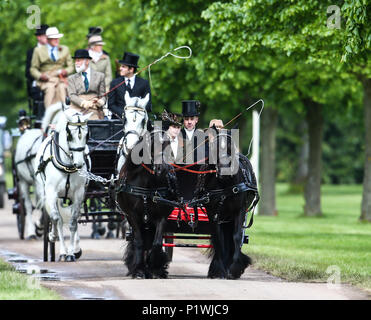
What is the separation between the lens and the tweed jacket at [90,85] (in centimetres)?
1672

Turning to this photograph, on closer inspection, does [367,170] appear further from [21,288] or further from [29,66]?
[21,288]

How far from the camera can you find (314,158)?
3366cm

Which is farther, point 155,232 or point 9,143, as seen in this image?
point 9,143

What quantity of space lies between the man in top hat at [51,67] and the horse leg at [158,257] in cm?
693

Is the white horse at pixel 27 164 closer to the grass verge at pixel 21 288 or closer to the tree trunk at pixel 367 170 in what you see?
the grass verge at pixel 21 288

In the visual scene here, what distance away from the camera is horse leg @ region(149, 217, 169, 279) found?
1296 centimetres

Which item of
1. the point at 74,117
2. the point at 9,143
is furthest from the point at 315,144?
the point at 74,117

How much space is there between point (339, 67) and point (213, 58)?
2.64 metres

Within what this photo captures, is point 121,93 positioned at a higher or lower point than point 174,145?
higher

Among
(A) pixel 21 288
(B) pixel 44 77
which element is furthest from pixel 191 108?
(B) pixel 44 77

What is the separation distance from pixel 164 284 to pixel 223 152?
192 centimetres

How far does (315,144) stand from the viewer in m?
33.5
